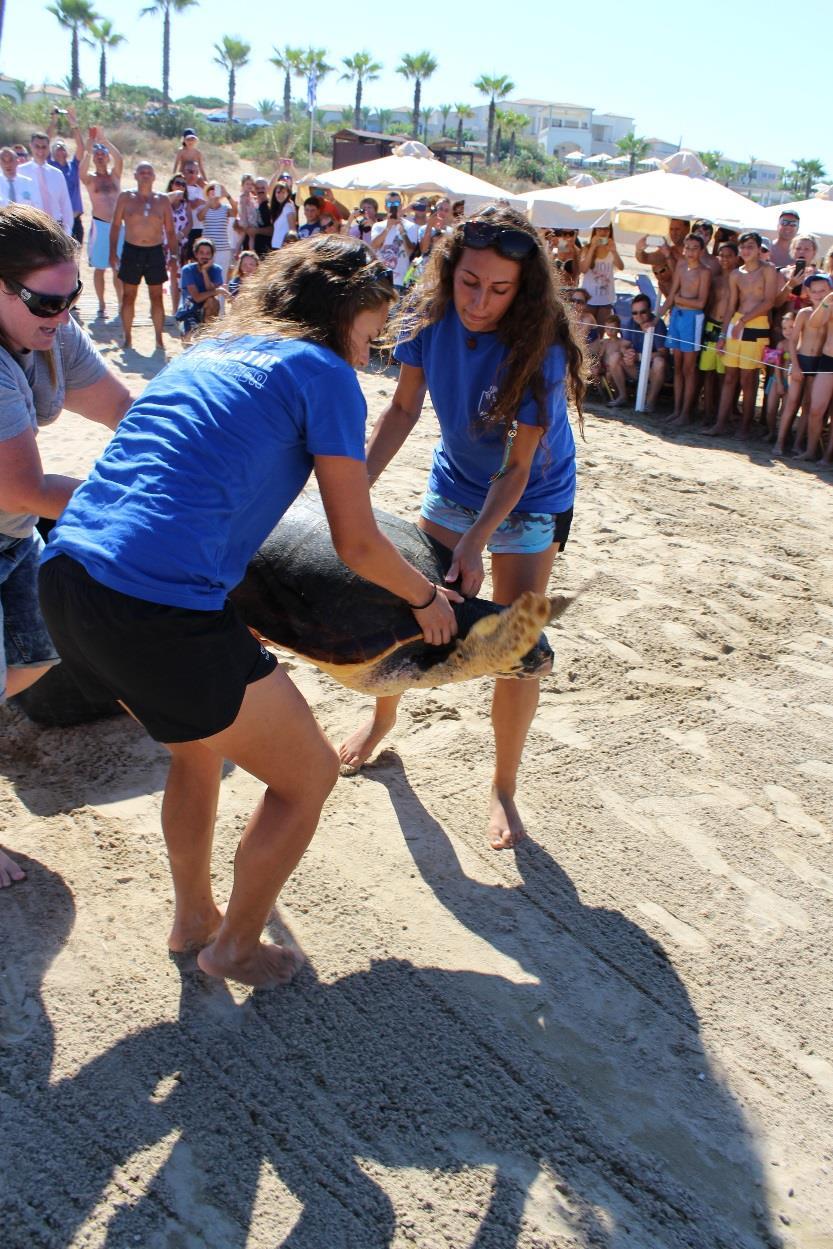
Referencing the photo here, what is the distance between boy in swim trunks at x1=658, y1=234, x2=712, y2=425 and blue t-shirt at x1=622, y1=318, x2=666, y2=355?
0.24 metres

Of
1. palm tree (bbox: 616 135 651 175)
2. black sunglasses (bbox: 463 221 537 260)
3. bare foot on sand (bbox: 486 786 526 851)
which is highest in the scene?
palm tree (bbox: 616 135 651 175)

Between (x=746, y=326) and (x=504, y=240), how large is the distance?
7087mm

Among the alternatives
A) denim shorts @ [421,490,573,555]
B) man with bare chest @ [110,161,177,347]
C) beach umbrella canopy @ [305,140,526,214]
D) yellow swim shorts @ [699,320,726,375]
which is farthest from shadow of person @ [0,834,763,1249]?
beach umbrella canopy @ [305,140,526,214]

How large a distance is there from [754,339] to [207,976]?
26.2ft

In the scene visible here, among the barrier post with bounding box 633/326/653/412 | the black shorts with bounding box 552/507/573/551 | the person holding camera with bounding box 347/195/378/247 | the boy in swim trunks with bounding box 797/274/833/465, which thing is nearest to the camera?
the black shorts with bounding box 552/507/573/551

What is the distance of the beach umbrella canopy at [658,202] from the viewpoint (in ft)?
32.9

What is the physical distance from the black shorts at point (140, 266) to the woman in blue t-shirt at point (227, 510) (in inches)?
338

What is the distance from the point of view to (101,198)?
37.4ft

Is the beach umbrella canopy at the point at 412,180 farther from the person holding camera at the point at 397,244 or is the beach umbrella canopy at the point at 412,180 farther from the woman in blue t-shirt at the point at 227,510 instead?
the woman in blue t-shirt at the point at 227,510

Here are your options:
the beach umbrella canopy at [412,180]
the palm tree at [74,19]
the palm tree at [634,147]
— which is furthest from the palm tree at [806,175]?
the beach umbrella canopy at [412,180]

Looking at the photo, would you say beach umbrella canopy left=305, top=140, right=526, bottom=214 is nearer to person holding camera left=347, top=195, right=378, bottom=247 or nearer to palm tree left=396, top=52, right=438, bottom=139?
person holding camera left=347, top=195, right=378, bottom=247

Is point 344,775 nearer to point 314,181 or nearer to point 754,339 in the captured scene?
point 754,339

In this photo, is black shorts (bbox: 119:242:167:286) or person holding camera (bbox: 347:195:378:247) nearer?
black shorts (bbox: 119:242:167:286)

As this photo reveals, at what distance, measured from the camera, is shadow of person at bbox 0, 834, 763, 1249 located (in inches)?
72.8
